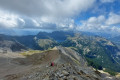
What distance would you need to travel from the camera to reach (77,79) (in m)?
25.1

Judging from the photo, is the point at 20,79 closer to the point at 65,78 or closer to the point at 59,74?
the point at 59,74

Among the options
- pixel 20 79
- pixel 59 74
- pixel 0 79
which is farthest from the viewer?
pixel 0 79

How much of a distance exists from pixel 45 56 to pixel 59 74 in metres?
56.9

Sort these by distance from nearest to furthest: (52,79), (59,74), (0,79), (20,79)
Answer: (52,79) → (59,74) → (20,79) → (0,79)

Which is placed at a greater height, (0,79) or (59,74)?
(59,74)

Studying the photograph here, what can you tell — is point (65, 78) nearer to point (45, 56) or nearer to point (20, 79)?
point (20, 79)

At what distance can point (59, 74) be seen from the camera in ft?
86.3

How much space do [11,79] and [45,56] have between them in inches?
1894

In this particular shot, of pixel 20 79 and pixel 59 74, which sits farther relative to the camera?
pixel 20 79

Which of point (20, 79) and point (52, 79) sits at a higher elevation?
point (52, 79)

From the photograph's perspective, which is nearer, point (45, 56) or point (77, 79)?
point (77, 79)

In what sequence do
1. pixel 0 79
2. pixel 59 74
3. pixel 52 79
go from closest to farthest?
pixel 52 79 → pixel 59 74 → pixel 0 79

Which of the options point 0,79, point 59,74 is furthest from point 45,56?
point 59,74

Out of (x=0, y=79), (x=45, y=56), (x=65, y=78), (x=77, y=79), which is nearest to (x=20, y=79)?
(x=0, y=79)
